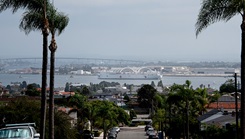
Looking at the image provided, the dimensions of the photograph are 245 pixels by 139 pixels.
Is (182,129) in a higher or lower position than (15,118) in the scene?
lower

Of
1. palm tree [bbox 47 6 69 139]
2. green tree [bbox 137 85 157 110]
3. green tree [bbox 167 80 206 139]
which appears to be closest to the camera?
palm tree [bbox 47 6 69 139]

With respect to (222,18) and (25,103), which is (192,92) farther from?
(222,18)

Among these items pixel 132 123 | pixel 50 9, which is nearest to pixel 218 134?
pixel 50 9

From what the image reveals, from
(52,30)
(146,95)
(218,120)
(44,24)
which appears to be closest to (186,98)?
(218,120)

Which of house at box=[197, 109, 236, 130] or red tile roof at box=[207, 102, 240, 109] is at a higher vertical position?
house at box=[197, 109, 236, 130]

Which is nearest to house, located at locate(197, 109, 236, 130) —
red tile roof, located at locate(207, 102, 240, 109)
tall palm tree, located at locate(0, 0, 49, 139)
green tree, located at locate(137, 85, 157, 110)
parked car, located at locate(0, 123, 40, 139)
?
red tile roof, located at locate(207, 102, 240, 109)

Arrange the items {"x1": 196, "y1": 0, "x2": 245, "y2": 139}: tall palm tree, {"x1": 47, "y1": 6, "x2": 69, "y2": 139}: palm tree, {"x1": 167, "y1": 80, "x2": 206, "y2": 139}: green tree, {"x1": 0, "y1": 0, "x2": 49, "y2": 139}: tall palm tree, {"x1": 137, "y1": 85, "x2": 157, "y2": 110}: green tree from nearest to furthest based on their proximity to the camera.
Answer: {"x1": 196, "y1": 0, "x2": 245, "y2": 139}: tall palm tree
{"x1": 0, "y1": 0, "x2": 49, "y2": 139}: tall palm tree
{"x1": 47, "y1": 6, "x2": 69, "y2": 139}: palm tree
{"x1": 167, "y1": 80, "x2": 206, "y2": 139}: green tree
{"x1": 137, "y1": 85, "x2": 157, "y2": 110}: green tree

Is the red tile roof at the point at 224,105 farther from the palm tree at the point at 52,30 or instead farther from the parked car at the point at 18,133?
the parked car at the point at 18,133

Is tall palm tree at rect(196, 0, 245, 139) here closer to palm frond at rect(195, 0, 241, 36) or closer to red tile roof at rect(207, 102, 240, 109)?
palm frond at rect(195, 0, 241, 36)

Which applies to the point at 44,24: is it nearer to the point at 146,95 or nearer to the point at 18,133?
the point at 18,133
